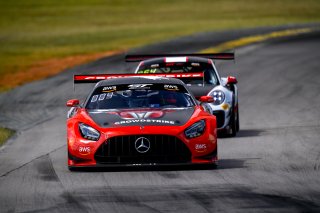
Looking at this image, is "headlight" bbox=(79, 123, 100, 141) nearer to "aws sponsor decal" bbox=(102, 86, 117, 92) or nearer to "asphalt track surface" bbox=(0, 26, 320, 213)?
"asphalt track surface" bbox=(0, 26, 320, 213)

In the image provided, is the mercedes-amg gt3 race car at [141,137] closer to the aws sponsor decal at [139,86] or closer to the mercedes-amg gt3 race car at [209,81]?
the aws sponsor decal at [139,86]

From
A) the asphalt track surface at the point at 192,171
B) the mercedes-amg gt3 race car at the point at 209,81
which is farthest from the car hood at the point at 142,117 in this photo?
the mercedes-amg gt3 race car at the point at 209,81

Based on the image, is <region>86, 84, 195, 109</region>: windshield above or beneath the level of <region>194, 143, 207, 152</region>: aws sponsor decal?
above

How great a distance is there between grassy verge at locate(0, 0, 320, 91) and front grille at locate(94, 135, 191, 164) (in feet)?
56.7

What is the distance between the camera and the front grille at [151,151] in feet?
39.8

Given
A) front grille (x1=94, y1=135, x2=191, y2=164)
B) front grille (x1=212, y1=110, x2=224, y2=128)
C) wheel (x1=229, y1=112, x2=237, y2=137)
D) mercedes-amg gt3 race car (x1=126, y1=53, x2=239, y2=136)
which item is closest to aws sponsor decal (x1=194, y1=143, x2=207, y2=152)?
front grille (x1=94, y1=135, x2=191, y2=164)

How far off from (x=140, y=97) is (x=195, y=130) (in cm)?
142

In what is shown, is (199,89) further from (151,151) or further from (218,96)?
(151,151)

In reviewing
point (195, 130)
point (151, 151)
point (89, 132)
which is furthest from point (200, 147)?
point (89, 132)

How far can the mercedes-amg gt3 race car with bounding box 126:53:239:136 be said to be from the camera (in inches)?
664

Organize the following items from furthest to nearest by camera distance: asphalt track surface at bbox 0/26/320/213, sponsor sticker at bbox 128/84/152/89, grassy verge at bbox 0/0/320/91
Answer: grassy verge at bbox 0/0/320/91 < sponsor sticker at bbox 128/84/152/89 < asphalt track surface at bbox 0/26/320/213

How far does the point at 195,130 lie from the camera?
12.4 m

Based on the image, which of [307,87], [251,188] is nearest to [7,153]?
[251,188]

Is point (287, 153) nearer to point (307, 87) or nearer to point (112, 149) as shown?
point (112, 149)
